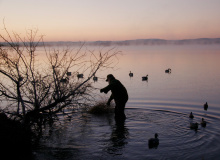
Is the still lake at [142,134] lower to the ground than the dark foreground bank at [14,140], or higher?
lower

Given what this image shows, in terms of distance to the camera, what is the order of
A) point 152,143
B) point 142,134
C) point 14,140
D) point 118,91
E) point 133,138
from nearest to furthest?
1. point 14,140
2. point 152,143
3. point 133,138
4. point 142,134
5. point 118,91

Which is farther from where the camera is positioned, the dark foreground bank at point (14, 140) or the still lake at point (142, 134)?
the still lake at point (142, 134)

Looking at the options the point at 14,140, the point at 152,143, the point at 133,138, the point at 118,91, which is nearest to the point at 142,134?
the point at 133,138

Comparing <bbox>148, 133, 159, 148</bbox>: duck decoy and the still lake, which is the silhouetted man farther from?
<bbox>148, 133, 159, 148</bbox>: duck decoy

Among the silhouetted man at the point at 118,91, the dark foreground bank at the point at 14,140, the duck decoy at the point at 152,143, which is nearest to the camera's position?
the dark foreground bank at the point at 14,140

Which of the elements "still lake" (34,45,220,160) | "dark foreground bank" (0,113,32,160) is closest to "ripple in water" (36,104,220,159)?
"still lake" (34,45,220,160)

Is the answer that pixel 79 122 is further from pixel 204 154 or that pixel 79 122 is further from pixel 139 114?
pixel 204 154

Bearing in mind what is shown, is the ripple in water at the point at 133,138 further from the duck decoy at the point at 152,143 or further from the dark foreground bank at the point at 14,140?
the dark foreground bank at the point at 14,140

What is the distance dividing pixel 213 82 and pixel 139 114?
13593 millimetres

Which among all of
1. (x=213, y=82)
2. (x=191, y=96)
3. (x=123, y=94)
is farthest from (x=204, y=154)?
(x=213, y=82)

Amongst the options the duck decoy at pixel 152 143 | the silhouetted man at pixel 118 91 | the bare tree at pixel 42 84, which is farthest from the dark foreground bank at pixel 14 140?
the silhouetted man at pixel 118 91

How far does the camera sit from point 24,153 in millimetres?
9383

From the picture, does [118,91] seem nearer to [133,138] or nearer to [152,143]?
[133,138]

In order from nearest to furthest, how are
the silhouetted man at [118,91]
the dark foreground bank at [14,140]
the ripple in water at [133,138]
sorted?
the dark foreground bank at [14,140] → the ripple in water at [133,138] → the silhouetted man at [118,91]
